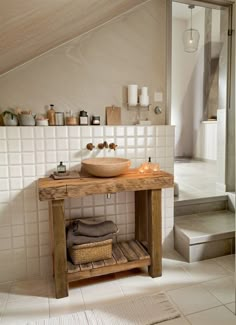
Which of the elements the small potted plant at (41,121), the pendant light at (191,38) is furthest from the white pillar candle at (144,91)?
the pendant light at (191,38)

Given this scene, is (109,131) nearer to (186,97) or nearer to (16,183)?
(16,183)

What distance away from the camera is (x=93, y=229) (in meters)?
1.97

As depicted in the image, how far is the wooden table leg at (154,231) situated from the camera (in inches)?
77.6

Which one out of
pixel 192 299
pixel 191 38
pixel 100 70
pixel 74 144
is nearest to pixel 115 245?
pixel 192 299

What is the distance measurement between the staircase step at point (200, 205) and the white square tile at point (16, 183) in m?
1.62

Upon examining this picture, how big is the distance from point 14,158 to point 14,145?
104 mm

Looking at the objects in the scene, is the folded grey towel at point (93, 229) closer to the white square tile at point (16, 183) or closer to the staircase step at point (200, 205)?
the white square tile at point (16, 183)

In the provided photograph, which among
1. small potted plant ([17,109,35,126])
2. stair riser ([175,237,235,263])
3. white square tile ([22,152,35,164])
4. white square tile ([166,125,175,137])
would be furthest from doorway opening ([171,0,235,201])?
small potted plant ([17,109,35,126])

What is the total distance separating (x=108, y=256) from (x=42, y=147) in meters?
1.04

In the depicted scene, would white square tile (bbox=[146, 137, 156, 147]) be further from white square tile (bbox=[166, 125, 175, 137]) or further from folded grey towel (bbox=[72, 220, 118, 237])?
folded grey towel (bbox=[72, 220, 118, 237])

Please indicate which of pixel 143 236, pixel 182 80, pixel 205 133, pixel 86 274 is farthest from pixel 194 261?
pixel 182 80

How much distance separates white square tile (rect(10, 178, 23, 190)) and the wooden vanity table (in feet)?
0.68

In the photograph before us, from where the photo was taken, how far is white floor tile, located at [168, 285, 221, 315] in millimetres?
1679

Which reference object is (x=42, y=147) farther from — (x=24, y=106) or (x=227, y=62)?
(x=227, y=62)
